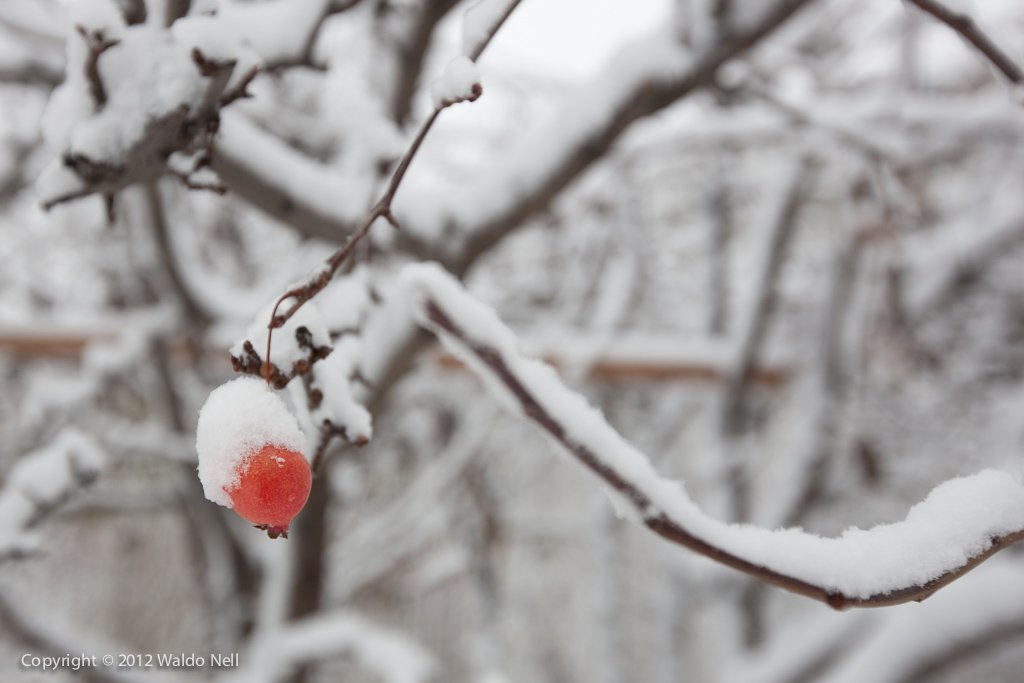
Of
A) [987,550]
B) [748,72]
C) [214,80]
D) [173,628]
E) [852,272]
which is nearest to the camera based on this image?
[987,550]

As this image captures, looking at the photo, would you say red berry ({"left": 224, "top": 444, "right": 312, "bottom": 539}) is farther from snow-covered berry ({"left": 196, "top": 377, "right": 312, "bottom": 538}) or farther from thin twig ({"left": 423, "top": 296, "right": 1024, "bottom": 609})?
thin twig ({"left": 423, "top": 296, "right": 1024, "bottom": 609})

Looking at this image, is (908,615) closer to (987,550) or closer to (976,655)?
(976,655)

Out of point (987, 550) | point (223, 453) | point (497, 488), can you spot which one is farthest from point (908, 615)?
point (497, 488)

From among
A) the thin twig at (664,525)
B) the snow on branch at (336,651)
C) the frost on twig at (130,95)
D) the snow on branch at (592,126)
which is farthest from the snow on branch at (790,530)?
the snow on branch at (336,651)

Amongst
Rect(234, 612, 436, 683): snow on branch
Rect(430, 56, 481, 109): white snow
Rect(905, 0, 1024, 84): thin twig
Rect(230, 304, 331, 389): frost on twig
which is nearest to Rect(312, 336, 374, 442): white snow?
Rect(230, 304, 331, 389): frost on twig

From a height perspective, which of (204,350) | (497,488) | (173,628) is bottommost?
(173,628)

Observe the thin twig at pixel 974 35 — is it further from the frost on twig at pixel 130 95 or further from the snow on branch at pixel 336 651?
the snow on branch at pixel 336 651

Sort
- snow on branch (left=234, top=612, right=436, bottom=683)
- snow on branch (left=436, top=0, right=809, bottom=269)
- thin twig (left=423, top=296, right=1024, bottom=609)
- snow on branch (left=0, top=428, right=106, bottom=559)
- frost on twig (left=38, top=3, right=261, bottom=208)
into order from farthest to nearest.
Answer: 1. snow on branch (left=234, top=612, right=436, bottom=683)
2. snow on branch (left=436, top=0, right=809, bottom=269)
3. snow on branch (left=0, top=428, right=106, bottom=559)
4. frost on twig (left=38, top=3, right=261, bottom=208)
5. thin twig (left=423, top=296, right=1024, bottom=609)
